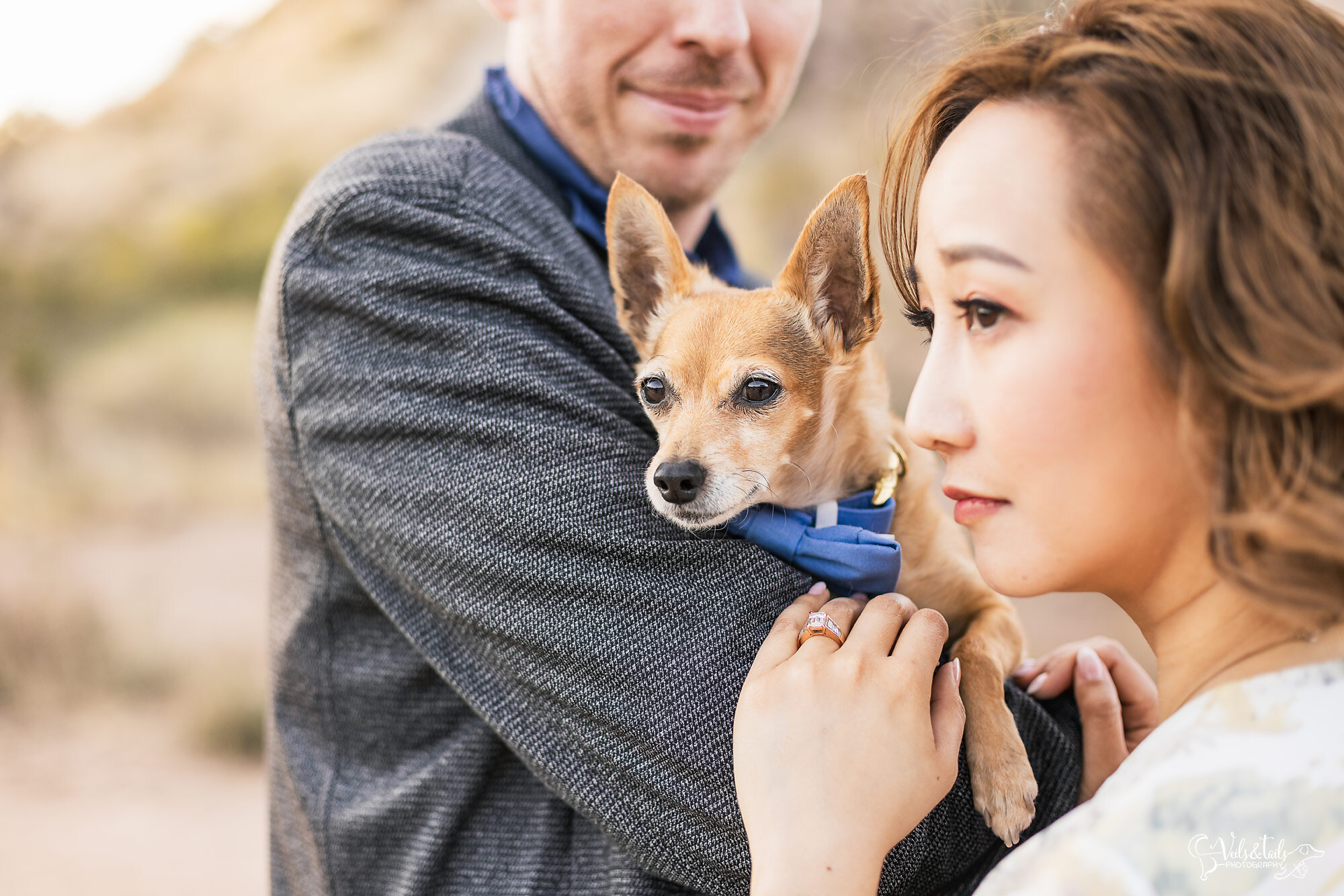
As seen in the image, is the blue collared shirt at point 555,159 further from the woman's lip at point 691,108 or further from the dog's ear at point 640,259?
the woman's lip at point 691,108

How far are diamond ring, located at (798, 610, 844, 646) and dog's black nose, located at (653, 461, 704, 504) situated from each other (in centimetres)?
38

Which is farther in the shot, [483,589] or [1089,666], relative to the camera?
[1089,666]

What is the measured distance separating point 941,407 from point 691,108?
1084mm

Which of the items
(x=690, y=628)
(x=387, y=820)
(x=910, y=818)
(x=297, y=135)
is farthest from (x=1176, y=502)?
(x=297, y=135)

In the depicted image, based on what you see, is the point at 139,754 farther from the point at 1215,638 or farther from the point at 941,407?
the point at 1215,638

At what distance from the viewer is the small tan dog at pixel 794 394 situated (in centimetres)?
172

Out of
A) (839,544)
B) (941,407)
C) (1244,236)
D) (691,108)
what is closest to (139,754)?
(691,108)

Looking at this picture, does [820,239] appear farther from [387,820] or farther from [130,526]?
[130,526]

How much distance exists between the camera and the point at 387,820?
151 centimetres

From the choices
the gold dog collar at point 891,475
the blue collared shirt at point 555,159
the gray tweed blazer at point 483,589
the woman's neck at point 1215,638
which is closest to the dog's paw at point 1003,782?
the gray tweed blazer at point 483,589

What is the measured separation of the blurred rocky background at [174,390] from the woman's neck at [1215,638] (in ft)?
10.8

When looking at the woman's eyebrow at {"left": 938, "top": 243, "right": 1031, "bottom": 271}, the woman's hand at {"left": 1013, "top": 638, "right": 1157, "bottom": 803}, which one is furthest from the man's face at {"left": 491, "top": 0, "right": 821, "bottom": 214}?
the woman's hand at {"left": 1013, "top": 638, "right": 1157, "bottom": 803}

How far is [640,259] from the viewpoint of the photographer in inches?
78.0

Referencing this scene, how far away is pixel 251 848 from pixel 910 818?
4.80 meters
